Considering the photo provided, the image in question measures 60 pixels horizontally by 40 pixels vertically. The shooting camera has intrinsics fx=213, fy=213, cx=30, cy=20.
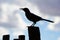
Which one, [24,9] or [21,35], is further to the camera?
[24,9]

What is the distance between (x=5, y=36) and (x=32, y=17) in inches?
66.1

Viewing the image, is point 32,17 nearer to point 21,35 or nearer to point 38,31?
point 21,35

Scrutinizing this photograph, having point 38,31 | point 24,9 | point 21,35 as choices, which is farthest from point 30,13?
point 38,31

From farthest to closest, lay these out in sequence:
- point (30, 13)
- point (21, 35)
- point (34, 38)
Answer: point (30, 13) < point (21, 35) < point (34, 38)

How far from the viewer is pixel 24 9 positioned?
39.2 ft

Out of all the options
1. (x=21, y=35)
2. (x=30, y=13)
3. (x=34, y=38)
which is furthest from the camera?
(x=30, y=13)

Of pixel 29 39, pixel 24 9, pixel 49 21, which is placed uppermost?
pixel 24 9

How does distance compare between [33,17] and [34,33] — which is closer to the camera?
[34,33]

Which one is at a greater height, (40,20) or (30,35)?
(40,20)

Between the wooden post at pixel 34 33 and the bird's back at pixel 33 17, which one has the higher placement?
the bird's back at pixel 33 17

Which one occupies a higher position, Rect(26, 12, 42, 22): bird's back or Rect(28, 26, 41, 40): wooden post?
Rect(26, 12, 42, 22): bird's back

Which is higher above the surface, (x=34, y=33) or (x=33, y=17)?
(x=33, y=17)

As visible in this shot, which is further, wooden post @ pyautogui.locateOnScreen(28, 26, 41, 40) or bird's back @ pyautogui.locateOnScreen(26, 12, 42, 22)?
bird's back @ pyautogui.locateOnScreen(26, 12, 42, 22)

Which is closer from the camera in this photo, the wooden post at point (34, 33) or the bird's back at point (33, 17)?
the wooden post at point (34, 33)
